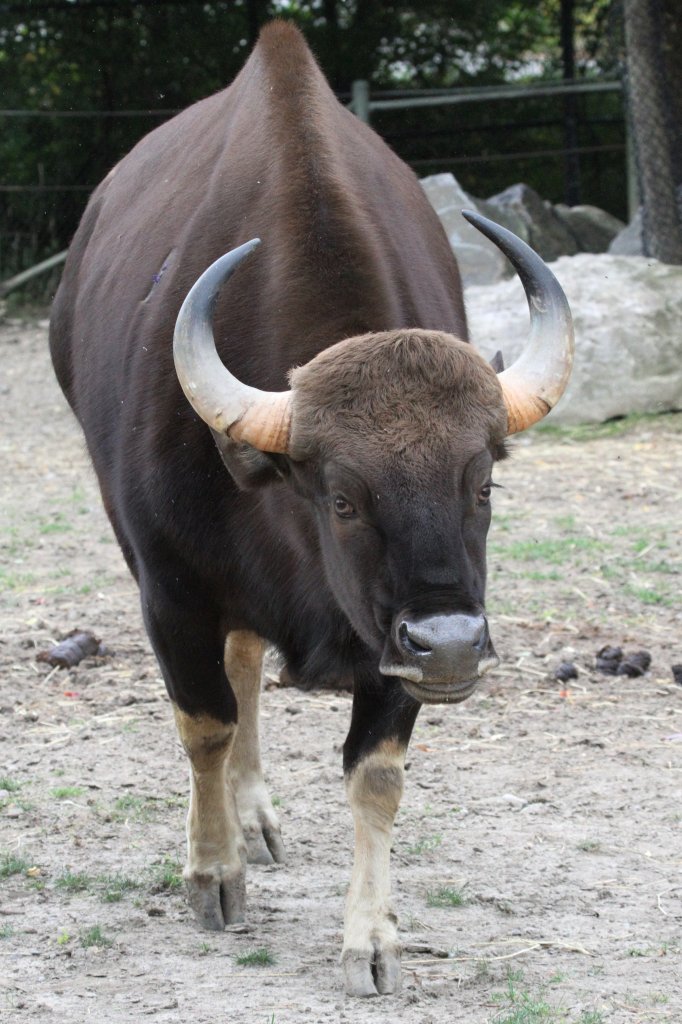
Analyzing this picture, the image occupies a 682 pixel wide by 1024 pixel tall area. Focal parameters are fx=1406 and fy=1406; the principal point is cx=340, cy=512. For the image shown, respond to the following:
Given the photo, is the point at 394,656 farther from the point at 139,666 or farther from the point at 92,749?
the point at 139,666

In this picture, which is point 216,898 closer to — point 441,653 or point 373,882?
point 373,882

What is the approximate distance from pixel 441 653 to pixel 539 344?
3.30 feet

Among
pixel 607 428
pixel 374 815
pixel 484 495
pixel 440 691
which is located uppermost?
pixel 484 495

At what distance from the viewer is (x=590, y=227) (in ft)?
52.4

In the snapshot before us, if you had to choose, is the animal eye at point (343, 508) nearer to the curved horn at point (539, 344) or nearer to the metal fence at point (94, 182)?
the curved horn at point (539, 344)

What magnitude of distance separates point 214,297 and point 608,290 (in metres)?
8.57

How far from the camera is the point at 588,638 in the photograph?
22.2 feet

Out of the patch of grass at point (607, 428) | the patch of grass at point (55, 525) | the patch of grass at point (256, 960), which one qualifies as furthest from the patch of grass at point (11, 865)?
the patch of grass at point (607, 428)

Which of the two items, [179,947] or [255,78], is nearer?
[179,947]

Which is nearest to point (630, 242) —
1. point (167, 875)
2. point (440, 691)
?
point (167, 875)

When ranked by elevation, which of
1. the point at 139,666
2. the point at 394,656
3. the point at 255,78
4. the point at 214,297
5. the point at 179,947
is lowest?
the point at 139,666

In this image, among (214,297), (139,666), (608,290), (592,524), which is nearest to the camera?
(214,297)

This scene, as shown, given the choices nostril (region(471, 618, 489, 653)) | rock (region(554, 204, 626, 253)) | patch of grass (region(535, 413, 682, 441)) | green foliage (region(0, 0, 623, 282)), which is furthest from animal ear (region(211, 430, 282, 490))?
green foliage (region(0, 0, 623, 282))

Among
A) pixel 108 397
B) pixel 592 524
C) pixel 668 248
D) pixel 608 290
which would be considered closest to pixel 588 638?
pixel 592 524
